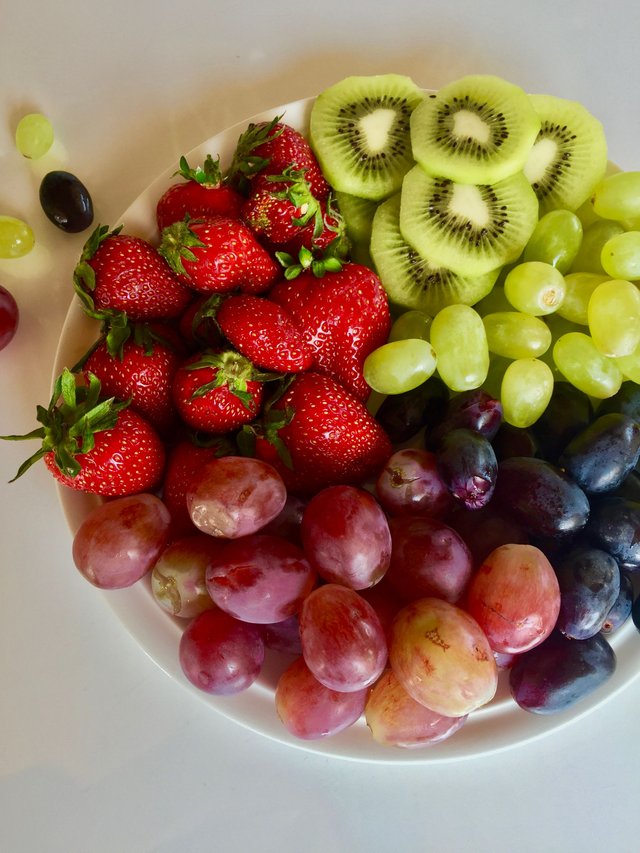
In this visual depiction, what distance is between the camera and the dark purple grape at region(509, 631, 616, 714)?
79cm

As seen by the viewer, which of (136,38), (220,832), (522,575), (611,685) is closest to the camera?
(522,575)

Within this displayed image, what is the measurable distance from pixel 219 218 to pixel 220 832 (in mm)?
891

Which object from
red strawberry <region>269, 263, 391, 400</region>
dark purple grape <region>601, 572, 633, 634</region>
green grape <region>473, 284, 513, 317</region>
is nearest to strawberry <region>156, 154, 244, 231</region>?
red strawberry <region>269, 263, 391, 400</region>

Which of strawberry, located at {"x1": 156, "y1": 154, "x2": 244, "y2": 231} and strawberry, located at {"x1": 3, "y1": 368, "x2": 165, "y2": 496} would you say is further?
strawberry, located at {"x1": 156, "y1": 154, "x2": 244, "y2": 231}

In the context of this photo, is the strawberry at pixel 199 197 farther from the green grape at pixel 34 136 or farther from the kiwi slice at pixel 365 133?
the green grape at pixel 34 136

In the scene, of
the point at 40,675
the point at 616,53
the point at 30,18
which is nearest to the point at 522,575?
the point at 40,675

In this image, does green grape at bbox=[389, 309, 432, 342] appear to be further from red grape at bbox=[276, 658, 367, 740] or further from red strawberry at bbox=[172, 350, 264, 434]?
red grape at bbox=[276, 658, 367, 740]

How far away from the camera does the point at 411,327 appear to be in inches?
37.0

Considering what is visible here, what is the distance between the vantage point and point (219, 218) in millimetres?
877

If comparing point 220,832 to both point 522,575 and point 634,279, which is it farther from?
point 634,279

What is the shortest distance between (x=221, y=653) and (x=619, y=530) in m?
0.50

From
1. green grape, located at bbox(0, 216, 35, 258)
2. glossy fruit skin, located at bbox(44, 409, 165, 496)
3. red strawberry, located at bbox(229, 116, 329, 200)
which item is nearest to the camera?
glossy fruit skin, located at bbox(44, 409, 165, 496)

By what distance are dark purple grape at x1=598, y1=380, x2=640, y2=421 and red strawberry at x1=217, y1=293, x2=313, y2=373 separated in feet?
1.39

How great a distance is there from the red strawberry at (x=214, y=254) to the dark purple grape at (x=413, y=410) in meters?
0.26
